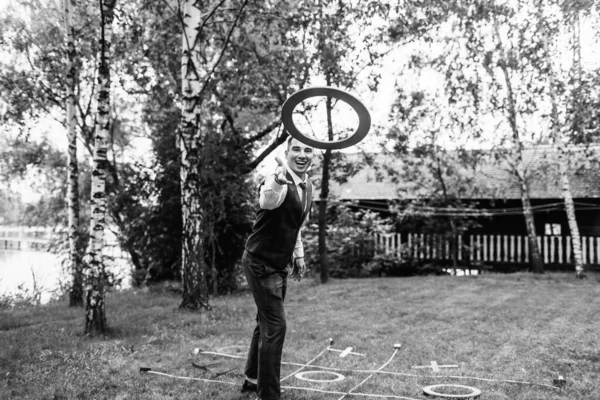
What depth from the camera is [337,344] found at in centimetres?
655

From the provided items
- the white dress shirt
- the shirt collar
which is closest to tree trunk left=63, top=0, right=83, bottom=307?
the shirt collar

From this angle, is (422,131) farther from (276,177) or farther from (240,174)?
(276,177)

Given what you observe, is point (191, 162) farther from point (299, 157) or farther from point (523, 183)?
point (523, 183)

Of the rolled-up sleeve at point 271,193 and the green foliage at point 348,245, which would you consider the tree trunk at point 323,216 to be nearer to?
the green foliage at point 348,245

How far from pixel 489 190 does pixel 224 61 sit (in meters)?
10.4

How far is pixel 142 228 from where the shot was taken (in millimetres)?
12242

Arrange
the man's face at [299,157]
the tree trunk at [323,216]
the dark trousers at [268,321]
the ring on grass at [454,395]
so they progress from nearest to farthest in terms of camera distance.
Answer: the dark trousers at [268,321] → the man's face at [299,157] → the ring on grass at [454,395] → the tree trunk at [323,216]

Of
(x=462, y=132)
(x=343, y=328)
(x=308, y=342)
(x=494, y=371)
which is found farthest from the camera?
(x=462, y=132)

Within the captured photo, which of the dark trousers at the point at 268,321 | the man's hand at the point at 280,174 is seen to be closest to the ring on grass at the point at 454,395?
the dark trousers at the point at 268,321

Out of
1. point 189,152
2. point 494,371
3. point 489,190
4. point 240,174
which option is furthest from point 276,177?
point 489,190

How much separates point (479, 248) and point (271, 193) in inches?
597

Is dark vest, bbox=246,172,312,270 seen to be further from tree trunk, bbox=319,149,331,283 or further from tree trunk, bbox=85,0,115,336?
tree trunk, bbox=319,149,331,283

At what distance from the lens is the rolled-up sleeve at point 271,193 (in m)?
3.79

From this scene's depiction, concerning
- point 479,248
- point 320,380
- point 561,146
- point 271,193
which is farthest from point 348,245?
point 271,193
